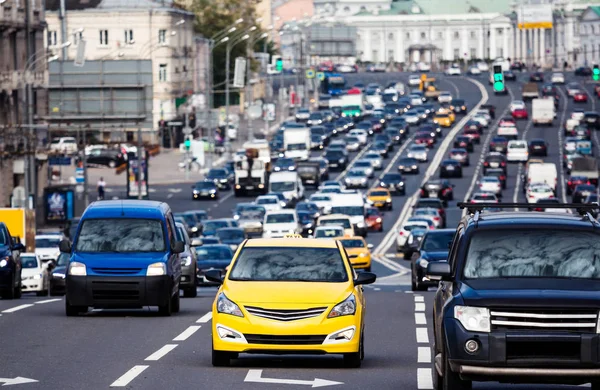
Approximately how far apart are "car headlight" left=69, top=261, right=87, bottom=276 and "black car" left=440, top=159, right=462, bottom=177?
75.0m

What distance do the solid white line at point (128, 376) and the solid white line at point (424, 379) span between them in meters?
2.65

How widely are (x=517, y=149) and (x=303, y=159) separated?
44.5 feet

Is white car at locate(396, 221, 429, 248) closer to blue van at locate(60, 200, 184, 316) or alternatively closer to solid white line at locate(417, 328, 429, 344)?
blue van at locate(60, 200, 184, 316)

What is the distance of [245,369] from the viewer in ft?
55.2

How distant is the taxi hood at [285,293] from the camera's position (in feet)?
54.9

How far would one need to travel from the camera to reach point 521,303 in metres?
13.2

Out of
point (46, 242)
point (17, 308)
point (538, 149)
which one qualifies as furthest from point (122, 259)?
point (538, 149)

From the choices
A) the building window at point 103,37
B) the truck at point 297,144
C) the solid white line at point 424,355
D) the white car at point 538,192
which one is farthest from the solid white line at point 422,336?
the building window at point 103,37

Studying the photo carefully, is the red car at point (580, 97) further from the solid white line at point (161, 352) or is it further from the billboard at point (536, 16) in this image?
the solid white line at point (161, 352)

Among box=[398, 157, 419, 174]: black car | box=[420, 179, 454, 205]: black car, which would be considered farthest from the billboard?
box=[420, 179, 454, 205]: black car

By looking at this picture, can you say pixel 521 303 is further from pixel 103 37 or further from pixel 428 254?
pixel 103 37

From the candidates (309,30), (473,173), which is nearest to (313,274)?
(473,173)

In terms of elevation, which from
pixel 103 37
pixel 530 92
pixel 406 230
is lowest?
pixel 406 230

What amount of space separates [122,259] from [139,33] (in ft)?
332
